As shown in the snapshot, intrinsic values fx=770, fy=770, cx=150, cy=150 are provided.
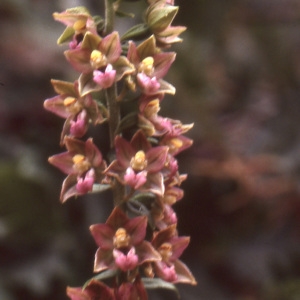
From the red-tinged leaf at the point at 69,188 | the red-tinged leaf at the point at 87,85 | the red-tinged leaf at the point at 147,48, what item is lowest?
the red-tinged leaf at the point at 69,188

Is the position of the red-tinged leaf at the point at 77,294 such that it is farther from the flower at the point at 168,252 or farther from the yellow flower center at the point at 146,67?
the yellow flower center at the point at 146,67

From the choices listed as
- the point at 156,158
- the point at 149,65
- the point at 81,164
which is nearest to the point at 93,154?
the point at 81,164

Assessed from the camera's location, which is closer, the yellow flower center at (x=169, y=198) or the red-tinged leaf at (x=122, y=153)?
the red-tinged leaf at (x=122, y=153)

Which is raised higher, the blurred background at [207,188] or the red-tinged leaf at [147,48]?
the red-tinged leaf at [147,48]

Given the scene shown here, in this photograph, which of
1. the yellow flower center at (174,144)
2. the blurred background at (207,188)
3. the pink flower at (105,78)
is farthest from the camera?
the blurred background at (207,188)

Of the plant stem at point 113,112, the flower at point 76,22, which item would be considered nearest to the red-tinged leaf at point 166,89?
the plant stem at point 113,112

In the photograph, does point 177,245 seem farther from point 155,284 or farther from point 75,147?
point 75,147

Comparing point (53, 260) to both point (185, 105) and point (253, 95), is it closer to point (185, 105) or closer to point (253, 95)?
point (185, 105)

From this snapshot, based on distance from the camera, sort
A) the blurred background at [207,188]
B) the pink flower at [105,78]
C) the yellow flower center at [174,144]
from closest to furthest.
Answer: the pink flower at [105,78], the yellow flower center at [174,144], the blurred background at [207,188]
